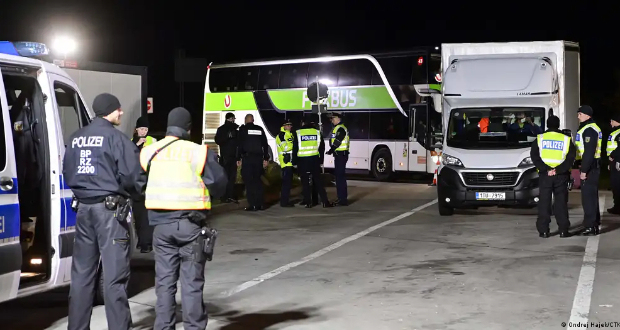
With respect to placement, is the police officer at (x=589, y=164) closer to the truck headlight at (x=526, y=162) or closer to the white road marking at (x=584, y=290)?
the white road marking at (x=584, y=290)

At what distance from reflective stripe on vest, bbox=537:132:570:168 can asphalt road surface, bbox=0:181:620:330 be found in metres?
1.10

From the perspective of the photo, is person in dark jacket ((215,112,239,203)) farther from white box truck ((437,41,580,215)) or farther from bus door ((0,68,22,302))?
bus door ((0,68,22,302))

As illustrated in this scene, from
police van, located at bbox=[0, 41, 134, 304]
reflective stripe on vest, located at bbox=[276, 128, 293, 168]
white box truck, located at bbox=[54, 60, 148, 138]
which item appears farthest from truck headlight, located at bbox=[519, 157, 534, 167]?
police van, located at bbox=[0, 41, 134, 304]

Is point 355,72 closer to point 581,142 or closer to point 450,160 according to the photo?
point 450,160

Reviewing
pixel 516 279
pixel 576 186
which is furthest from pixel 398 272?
pixel 576 186

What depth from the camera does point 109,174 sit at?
6.52 meters

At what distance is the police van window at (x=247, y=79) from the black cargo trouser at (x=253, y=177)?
45.8 ft

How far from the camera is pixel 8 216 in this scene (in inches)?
263

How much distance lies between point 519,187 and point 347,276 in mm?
5667

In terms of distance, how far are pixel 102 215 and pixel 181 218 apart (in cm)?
63

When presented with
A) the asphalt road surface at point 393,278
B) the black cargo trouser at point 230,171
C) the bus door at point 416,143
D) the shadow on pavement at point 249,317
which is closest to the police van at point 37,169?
the asphalt road surface at point 393,278

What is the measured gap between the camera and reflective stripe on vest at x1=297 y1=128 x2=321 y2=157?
16688mm

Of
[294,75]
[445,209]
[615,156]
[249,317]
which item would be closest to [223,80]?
[294,75]

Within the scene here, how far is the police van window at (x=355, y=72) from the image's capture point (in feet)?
88.0
